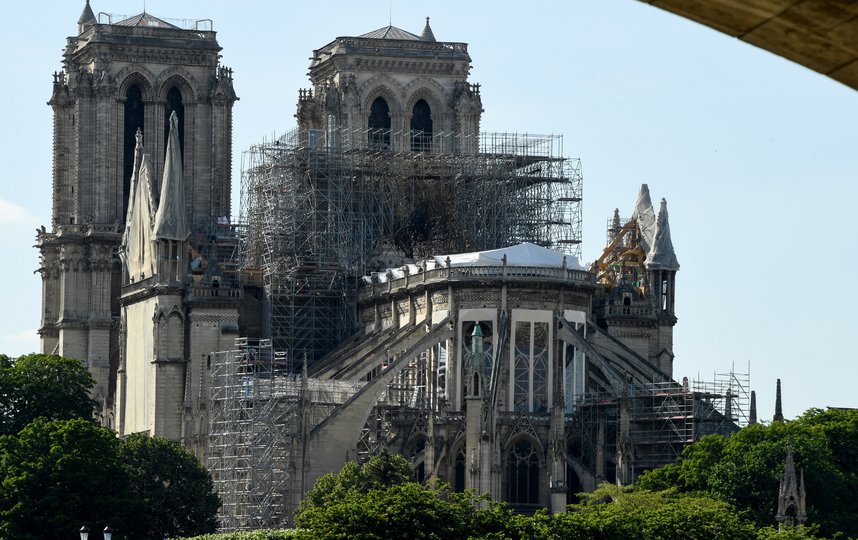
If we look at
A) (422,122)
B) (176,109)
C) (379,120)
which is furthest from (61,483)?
(176,109)

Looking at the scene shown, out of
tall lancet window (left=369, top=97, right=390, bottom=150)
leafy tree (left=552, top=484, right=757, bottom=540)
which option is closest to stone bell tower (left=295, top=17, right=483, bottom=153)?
tall lancet window (left=369, top=97, right=390, bottom=150)

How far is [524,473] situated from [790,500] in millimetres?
12977

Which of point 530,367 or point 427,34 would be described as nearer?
point 530,367

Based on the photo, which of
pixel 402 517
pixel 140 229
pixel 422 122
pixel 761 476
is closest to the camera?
pixel 402 517

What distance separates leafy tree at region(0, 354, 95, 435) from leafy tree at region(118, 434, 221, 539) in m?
8.23

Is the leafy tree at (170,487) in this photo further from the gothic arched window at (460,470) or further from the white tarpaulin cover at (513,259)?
the white tarpaulin cover at (513,259)

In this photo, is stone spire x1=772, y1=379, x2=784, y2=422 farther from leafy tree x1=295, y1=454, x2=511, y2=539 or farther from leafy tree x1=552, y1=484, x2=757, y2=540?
leafy tree x1=295, y1=454, x2=511, y2=539

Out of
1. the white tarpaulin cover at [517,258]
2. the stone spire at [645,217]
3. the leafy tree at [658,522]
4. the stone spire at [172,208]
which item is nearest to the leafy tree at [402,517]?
the leafy tree at [658,522]

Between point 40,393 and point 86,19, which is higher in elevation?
point 86,19

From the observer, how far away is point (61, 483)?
80625 millimetres

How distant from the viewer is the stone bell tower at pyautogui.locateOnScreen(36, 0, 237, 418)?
386 ft

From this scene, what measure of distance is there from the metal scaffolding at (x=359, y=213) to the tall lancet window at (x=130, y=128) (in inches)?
414

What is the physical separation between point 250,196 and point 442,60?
13.9m

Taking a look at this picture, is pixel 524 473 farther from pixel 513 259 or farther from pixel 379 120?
pixel 379 120
